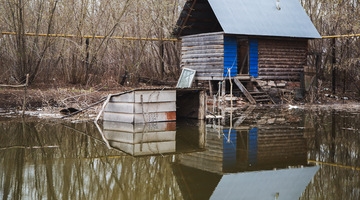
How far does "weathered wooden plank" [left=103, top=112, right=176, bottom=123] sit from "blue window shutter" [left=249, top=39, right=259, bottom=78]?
30.2ft

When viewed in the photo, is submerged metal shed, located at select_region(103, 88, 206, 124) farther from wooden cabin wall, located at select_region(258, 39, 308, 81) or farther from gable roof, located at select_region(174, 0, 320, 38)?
wooden cabin wall, located at select_region(258, 39, 308, 81)

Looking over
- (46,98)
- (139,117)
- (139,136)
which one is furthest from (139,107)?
(46,98)

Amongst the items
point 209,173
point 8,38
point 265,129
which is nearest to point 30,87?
point 8,38

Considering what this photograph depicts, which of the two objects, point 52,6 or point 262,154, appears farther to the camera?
point 52,6

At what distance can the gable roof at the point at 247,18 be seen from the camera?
888 inches

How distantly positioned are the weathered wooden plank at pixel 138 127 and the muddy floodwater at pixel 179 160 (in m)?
0.03

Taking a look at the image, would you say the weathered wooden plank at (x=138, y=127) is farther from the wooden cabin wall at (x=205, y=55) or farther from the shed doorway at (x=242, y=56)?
the shed doorway at (x=242, y=56)

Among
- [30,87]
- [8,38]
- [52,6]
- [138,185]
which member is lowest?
[138,185]

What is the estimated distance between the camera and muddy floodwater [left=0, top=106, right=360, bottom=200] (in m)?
7.31

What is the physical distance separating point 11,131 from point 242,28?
1298 centimetres

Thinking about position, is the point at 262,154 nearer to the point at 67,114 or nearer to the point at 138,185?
the point at 138,185

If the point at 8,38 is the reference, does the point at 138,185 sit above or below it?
below

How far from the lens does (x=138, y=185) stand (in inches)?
304

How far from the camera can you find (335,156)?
1008 centimetres
